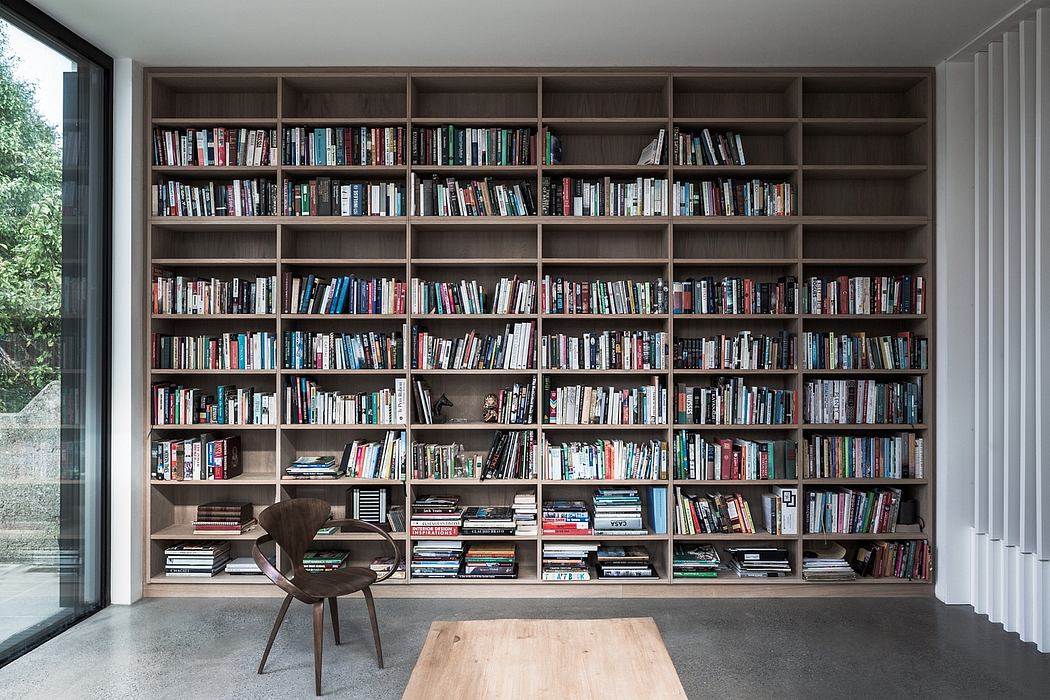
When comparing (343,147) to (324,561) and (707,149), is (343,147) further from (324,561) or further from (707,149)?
(324,561)

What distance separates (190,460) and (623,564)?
2.79 meters

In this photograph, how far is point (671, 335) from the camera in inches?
172

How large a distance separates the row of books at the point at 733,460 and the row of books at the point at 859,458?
16 cm

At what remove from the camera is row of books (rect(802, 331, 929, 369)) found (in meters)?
4.39

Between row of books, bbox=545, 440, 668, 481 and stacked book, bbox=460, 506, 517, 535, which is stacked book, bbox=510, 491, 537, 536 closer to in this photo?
stacked book, bbox=460, 506, 517, 535

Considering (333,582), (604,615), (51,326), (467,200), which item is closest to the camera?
(333,582)

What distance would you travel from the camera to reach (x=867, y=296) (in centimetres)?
440

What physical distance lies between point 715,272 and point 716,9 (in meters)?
1.68

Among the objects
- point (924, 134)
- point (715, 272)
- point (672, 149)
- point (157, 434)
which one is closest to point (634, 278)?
point (715, 272)

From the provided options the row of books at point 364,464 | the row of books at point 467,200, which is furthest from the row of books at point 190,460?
the row of books at point 467,200

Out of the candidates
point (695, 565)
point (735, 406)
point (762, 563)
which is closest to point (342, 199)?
point (735, 406)

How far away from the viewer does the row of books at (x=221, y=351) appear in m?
4.46

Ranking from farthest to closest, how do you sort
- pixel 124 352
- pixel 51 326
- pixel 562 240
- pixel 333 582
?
pixel 562 240 < pixel 124 352 < pixel 51 326 < pixel 333 582

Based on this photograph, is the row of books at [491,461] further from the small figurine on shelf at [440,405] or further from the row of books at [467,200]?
the row of books at [467,200]
